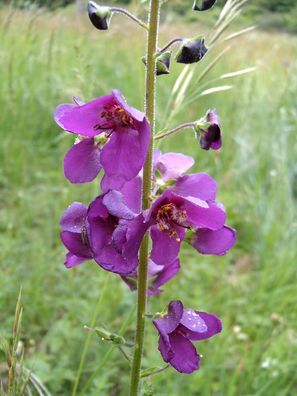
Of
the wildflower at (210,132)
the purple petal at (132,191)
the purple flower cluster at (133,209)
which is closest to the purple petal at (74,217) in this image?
the purple flower cluster at (133,209)

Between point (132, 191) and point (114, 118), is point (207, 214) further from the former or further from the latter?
point (114, 118)

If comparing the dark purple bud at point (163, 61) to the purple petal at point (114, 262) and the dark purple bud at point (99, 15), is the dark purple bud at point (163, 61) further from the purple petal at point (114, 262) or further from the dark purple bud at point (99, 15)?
the purple petal at point (114, 262)

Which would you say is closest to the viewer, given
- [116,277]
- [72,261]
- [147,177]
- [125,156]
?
[125,156]

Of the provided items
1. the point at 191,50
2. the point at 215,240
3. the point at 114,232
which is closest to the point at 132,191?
the point at 114,232

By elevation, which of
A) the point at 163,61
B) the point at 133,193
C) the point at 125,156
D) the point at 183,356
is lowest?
the point at 183,356

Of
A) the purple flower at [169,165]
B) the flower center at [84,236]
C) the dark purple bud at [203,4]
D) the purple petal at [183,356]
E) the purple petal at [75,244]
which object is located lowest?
the purple petal at [183,356]

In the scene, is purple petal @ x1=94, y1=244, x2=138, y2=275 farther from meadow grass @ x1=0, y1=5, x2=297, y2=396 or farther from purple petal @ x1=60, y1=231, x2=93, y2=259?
meadow grass @ x1=0, y1=5, x2=297, y2=396

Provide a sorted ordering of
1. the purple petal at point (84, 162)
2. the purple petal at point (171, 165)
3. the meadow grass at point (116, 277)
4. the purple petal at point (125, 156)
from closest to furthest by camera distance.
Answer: the purple petal at point (125, 156)
the purple petal at point (84, 162)
the purple petal at point (171, 165)
the meadow grass at point (116, 277)

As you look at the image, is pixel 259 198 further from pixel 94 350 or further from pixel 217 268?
pixel 94 350
